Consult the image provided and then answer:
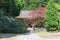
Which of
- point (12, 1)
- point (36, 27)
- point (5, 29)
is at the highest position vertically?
point (12, 1)

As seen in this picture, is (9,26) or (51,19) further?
(51,19)

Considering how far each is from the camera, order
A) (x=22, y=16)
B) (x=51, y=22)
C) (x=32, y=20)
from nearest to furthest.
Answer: (x=51, y=22), (x=32, y=20), (x=22, y=16)

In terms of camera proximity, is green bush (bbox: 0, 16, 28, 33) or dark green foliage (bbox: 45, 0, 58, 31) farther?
dark green foliage (bbox: 45, 0, 58, 31)

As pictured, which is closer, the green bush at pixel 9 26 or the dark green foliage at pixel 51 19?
the green bush at pixel 9 26

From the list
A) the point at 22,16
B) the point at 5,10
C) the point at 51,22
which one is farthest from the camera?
the point at 22,16

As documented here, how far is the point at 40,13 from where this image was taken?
3797cm

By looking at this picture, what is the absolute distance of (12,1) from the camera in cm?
3375

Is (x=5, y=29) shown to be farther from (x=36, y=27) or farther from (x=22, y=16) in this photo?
(x=22, y=16)

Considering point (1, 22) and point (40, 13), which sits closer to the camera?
point (1, 22)

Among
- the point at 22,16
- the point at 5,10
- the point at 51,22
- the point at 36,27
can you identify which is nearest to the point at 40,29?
the point at 36,27

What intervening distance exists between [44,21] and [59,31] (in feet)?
11.9

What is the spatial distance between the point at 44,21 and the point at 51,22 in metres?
2.87

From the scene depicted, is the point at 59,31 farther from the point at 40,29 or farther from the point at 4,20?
the point at 4,20

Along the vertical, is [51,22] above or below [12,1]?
below
